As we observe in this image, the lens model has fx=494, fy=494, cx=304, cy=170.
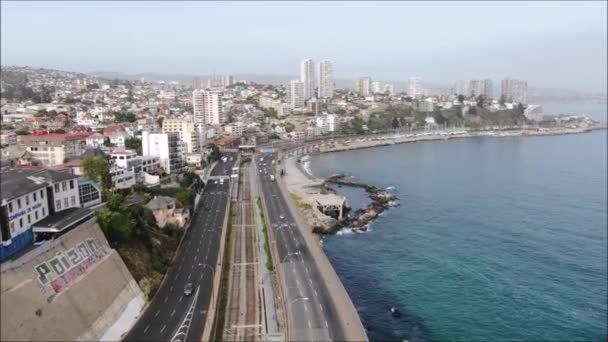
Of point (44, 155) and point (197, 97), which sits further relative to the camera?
point (197, 97)

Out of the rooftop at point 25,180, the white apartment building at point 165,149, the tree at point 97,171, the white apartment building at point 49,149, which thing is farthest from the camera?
the white apartment building at point 165,149

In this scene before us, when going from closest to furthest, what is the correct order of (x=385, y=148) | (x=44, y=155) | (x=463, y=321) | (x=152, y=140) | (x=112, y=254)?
(x=112, y=254), (x=463, y=321), (x=44, y=155), (x=152, y=140), (x=385, y=148)

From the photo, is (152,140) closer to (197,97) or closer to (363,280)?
(363,280)

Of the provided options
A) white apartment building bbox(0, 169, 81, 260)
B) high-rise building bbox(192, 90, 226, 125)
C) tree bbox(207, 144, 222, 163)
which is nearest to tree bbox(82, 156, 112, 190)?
white apartment building bbox(0, 169, 81, 260)

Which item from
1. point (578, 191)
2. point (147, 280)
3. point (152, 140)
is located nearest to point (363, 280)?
point (147, 280)

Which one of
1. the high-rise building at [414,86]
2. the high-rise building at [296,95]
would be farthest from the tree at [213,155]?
the high-rise building at [414,86]

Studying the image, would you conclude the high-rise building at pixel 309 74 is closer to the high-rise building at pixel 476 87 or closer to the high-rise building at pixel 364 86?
the high-rise building at pixel 364 86

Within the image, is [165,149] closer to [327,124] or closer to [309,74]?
[327,124]
